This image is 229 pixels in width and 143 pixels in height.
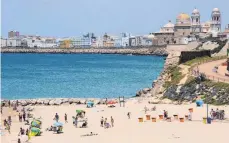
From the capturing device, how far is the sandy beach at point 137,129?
31.2 m

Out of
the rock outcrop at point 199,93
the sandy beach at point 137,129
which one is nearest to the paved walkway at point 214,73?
the rock outcrop at point 199,93

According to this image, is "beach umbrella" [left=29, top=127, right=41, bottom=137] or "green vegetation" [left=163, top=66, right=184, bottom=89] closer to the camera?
"beach umbrella" [left=29, top=127, right=41, bottom=137]

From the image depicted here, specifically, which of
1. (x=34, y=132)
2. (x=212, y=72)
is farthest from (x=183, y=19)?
(x=34, y=132)

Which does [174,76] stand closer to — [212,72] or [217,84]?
[212,72]

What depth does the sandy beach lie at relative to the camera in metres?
31.2

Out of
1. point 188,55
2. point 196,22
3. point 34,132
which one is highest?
point 196,22

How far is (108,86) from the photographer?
75.8 m

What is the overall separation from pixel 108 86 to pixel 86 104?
24911 mm

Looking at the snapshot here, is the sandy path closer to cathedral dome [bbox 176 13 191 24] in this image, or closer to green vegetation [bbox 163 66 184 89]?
green vegetation [bbox 163 66 184 89]

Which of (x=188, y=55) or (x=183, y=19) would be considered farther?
(x=183, y=19)

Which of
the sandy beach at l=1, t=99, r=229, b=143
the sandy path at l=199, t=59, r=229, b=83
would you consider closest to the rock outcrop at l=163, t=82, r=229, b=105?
the sandy beach at l=1, t=99, r=229, b=143

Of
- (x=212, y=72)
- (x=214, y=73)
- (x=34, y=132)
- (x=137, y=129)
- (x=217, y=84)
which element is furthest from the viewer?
(x=212, y=72)

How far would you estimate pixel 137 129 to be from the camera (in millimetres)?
34500

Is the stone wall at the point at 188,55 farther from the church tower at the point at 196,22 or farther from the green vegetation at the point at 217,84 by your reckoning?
the church tower at the point at 196,22
